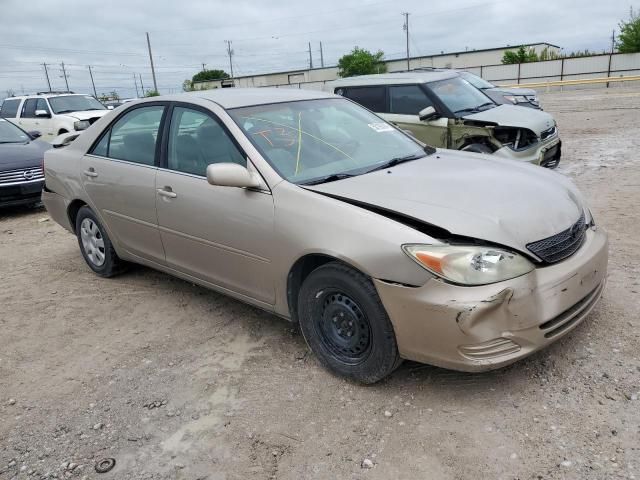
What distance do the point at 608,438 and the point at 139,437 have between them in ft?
7.59

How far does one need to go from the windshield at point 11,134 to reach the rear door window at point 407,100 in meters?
6.41

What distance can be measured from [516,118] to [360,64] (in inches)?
2151

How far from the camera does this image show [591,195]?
677 centimetres

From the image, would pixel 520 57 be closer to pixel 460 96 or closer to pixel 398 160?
pixel 460 96

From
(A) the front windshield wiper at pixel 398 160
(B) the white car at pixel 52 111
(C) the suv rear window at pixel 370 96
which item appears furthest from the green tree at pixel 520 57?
(A) the front windshield wiper at pixel 398 160

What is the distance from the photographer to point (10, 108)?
15.6 m

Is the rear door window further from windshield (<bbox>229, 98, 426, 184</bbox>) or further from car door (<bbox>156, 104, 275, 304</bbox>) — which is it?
car door (<bbox>156, 104, 275, 304</bbox>)

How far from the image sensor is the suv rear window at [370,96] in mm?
8594

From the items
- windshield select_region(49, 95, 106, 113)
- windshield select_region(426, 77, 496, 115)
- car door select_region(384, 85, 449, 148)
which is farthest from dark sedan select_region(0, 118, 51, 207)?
windshield select_region(426, 77, 496, 115)

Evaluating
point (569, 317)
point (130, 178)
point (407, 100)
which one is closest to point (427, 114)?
point (407, 100)

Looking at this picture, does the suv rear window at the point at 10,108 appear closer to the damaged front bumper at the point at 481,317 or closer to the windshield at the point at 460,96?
the windshield at the point at 460,96

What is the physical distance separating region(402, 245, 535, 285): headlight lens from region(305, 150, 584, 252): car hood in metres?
0.08

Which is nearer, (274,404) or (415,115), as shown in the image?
(274,404)

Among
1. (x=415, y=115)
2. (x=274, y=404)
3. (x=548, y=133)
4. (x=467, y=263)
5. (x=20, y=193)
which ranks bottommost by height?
(x=274, y=404)
